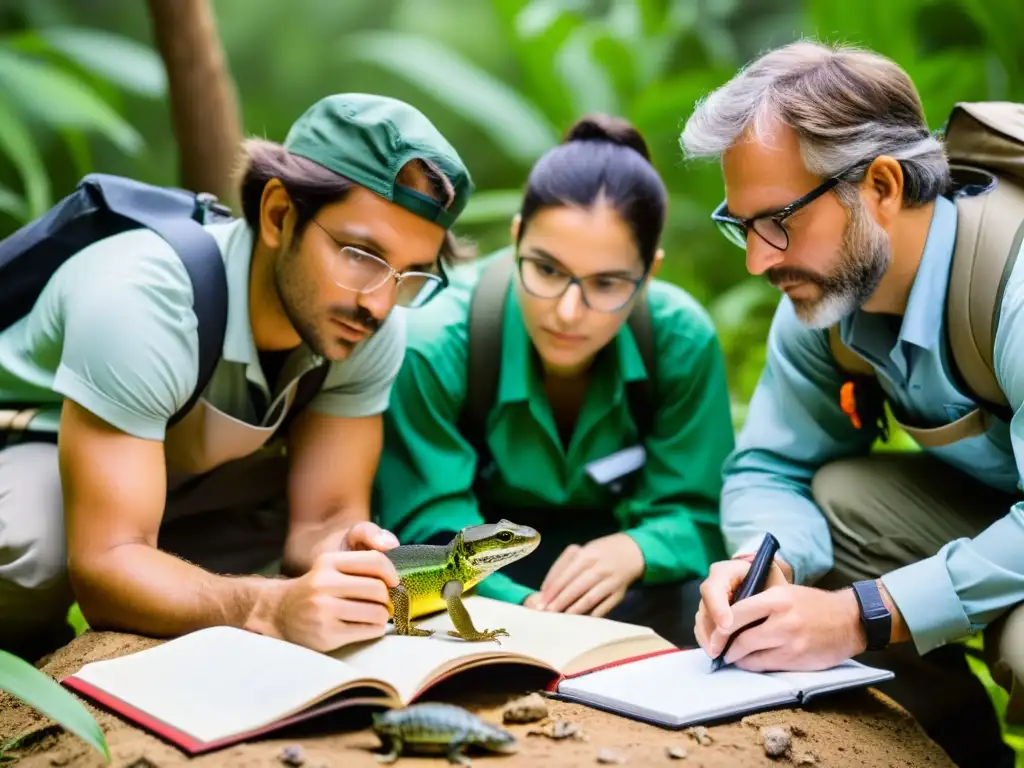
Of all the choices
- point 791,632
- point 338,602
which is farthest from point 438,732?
point 791,632

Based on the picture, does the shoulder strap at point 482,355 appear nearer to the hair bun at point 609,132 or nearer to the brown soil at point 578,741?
the hair bun at point 609,132

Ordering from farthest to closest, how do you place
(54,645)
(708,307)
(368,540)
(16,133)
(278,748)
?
(708,307)
(16,133)
(54,645)
(368,540)
(278,748)

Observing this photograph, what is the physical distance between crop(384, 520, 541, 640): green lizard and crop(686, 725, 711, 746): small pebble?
1.89 ft

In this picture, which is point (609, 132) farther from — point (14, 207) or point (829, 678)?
point (14, 207)

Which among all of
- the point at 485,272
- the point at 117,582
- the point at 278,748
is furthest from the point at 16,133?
the point at 278,748

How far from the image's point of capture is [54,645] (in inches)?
123

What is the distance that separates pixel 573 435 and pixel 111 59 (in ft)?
12.6

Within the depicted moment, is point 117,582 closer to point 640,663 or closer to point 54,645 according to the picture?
point 54,645

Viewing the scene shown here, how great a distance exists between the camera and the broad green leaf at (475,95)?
244 inches

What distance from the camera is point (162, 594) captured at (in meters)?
2.58

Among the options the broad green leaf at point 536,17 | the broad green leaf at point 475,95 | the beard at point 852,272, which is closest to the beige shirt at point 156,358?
the beard at point 852,272

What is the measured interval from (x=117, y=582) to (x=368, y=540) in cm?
62

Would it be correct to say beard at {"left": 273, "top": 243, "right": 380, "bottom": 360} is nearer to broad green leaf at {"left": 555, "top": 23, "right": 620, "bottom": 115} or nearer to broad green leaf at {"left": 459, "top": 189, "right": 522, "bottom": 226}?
broad green leaf at {"left": 459, "top": 189, "right": 522, "bottom": 226}

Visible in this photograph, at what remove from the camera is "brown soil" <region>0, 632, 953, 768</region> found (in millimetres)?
2021
